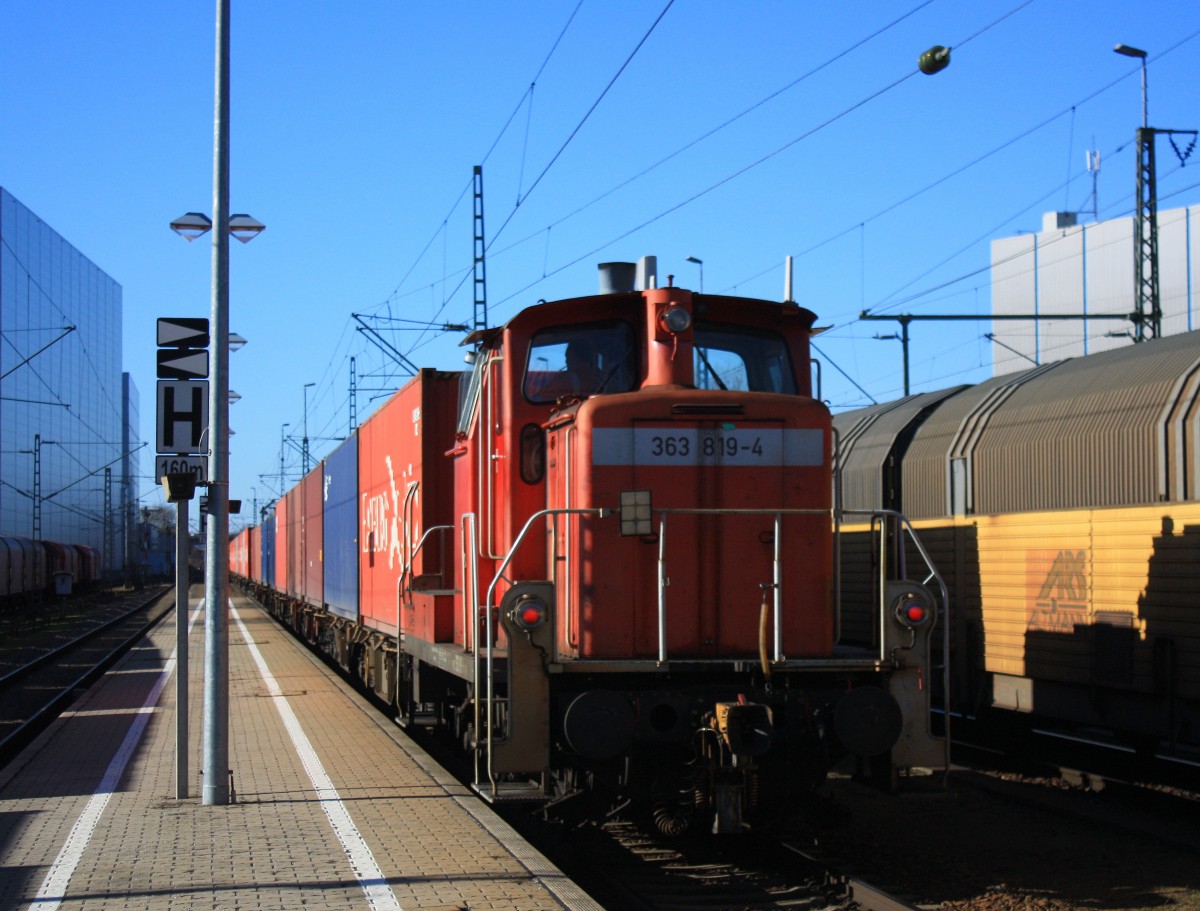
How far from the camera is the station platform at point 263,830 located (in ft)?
20.5

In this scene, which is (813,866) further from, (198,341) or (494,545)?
(198,341)

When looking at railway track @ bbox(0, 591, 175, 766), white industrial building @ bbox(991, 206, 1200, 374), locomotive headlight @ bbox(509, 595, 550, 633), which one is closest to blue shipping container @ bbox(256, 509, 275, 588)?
railway track @ bbox(0, 591, 175, 766)

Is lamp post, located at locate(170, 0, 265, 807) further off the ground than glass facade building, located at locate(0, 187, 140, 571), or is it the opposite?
glass facade building, located at locate(0, 187, 140, 571)

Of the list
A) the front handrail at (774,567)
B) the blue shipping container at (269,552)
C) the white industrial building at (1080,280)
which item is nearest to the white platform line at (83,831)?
the front handrail at (774,567)

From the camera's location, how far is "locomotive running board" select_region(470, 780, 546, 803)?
7117 millimetres

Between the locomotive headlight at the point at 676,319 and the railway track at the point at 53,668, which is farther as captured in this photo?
the railway track at the point at 53,668

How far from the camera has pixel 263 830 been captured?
7797mm

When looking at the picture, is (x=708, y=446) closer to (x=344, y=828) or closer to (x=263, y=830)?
(x=344, y=828)

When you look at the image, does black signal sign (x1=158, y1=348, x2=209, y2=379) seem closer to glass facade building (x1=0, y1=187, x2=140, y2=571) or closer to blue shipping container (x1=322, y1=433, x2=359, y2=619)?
blue shipping container (x1=322, y1=433, x2=359, y2=619)

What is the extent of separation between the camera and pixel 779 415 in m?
7.62

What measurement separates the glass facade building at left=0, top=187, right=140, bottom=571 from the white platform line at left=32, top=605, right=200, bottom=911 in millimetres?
46509

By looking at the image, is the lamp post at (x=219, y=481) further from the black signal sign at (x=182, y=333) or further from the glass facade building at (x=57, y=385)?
the glass facade building at (x=57, y=385)

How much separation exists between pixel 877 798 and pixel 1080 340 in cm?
4171

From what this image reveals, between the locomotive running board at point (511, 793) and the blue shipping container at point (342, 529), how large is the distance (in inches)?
330
